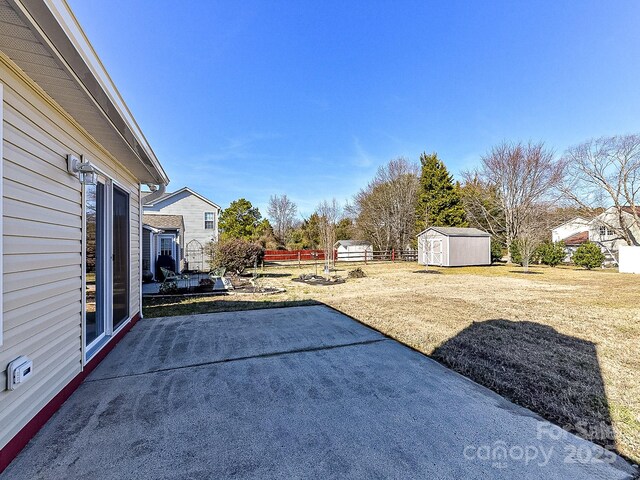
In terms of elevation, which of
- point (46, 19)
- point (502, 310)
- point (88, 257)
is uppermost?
point (46, 19)

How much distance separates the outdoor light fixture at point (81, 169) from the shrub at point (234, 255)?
25.9 feet

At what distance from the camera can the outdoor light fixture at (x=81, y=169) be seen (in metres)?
2.52

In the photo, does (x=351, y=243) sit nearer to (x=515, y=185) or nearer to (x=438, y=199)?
(x=438, y=199)

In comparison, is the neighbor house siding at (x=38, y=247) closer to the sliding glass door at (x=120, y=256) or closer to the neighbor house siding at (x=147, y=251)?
the sliding glass door at (x=120, y=256)

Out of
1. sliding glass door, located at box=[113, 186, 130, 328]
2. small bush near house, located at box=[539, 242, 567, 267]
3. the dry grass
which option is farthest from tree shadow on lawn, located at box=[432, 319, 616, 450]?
small bush near house, located at box=[539, 242, 567, 267]

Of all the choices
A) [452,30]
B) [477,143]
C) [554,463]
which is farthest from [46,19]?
[477,143]

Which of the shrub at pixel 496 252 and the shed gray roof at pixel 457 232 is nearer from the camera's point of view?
the shed gray roof at pixel 457 232

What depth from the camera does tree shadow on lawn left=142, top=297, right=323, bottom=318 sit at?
551 cm

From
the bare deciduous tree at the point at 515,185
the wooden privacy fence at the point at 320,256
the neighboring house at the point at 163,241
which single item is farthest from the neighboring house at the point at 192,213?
the bare deciduous tree at the point at 515,185

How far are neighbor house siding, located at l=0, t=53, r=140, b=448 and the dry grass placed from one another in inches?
132

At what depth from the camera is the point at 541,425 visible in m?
1.96

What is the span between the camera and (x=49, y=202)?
7.13 feet

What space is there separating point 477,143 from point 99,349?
910 inches

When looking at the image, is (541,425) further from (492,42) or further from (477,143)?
(477,143)
